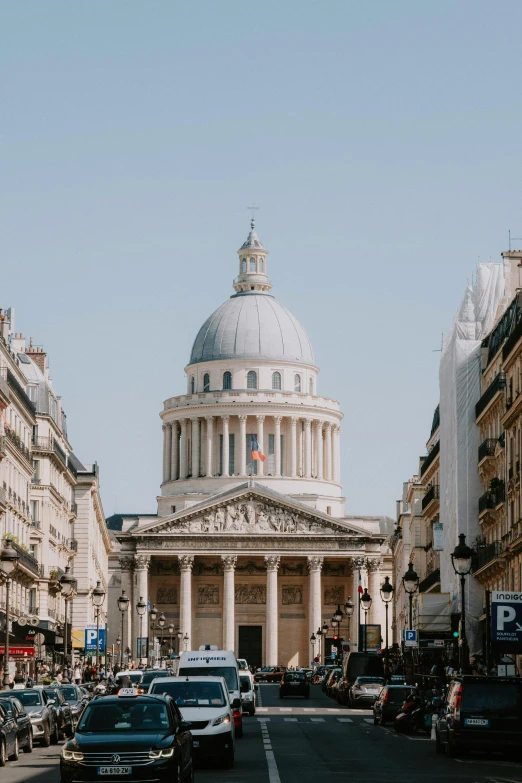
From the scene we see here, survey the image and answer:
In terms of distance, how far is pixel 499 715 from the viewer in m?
32.2

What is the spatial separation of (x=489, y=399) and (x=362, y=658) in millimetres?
13804

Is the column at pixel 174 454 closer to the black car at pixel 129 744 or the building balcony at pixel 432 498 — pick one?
the building balcony at pixel 432 498

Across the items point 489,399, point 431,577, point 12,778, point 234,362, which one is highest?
point 234,362

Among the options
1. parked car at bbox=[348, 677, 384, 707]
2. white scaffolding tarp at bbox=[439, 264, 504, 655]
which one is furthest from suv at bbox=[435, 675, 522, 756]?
white scaffolding tarp at bbox=[439, 264, 504, 655]

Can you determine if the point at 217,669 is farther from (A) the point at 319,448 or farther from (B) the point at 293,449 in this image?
(A) the point at 319,448

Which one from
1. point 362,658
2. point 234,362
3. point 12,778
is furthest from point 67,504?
point 12,778

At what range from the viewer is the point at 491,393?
65750 millimetres

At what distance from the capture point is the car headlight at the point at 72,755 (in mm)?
22625

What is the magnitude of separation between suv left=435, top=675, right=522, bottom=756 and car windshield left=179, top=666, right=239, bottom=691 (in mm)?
6506

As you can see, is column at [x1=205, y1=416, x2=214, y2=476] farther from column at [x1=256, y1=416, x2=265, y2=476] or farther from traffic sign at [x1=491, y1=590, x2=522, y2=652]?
traffic sign at [x1=491, y1=590, x2=522, y2=652]

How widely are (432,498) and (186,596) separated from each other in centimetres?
5409

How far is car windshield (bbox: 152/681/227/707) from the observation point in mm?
30359

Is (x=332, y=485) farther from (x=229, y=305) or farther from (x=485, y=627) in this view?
(x=485, y=627)

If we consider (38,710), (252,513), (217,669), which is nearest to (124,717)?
(217,669)
